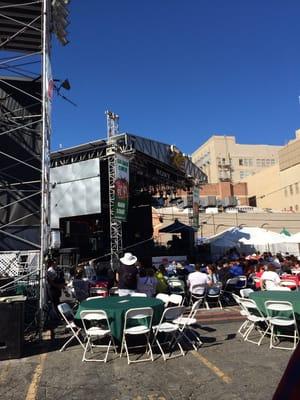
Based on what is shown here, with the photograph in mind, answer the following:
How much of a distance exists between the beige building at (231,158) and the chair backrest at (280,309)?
87764mm

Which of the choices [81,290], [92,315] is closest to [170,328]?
[92,315]

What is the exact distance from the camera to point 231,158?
9725 centimetres

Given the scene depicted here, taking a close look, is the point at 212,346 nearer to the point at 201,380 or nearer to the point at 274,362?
the point at 274,362

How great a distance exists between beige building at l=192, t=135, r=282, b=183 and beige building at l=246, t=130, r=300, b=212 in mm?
12778

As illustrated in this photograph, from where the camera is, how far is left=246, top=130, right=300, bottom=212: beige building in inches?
2672

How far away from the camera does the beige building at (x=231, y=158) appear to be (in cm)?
9553

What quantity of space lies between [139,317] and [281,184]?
7018 centimetres

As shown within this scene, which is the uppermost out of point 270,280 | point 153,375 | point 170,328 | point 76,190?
point 76,190

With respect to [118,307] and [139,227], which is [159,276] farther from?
[139,227]

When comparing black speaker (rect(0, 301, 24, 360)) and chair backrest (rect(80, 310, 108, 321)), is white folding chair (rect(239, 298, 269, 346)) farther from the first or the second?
black speaker (rect(0, 301, 24, 360))

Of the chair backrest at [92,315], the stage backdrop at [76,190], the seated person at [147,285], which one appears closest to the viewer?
the chair backrest at [92,315]

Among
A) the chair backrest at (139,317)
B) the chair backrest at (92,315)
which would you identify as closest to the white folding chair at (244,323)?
the chair backrest at (139,317)

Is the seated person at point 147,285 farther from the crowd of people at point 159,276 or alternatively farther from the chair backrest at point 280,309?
the chair backrest at point 280,309

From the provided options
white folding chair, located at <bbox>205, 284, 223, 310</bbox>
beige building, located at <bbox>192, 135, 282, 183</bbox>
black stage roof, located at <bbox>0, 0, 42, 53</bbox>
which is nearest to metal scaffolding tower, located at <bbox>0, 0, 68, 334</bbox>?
black stage roof, located at <bbox>0, 0, 42, 53</bbox>
